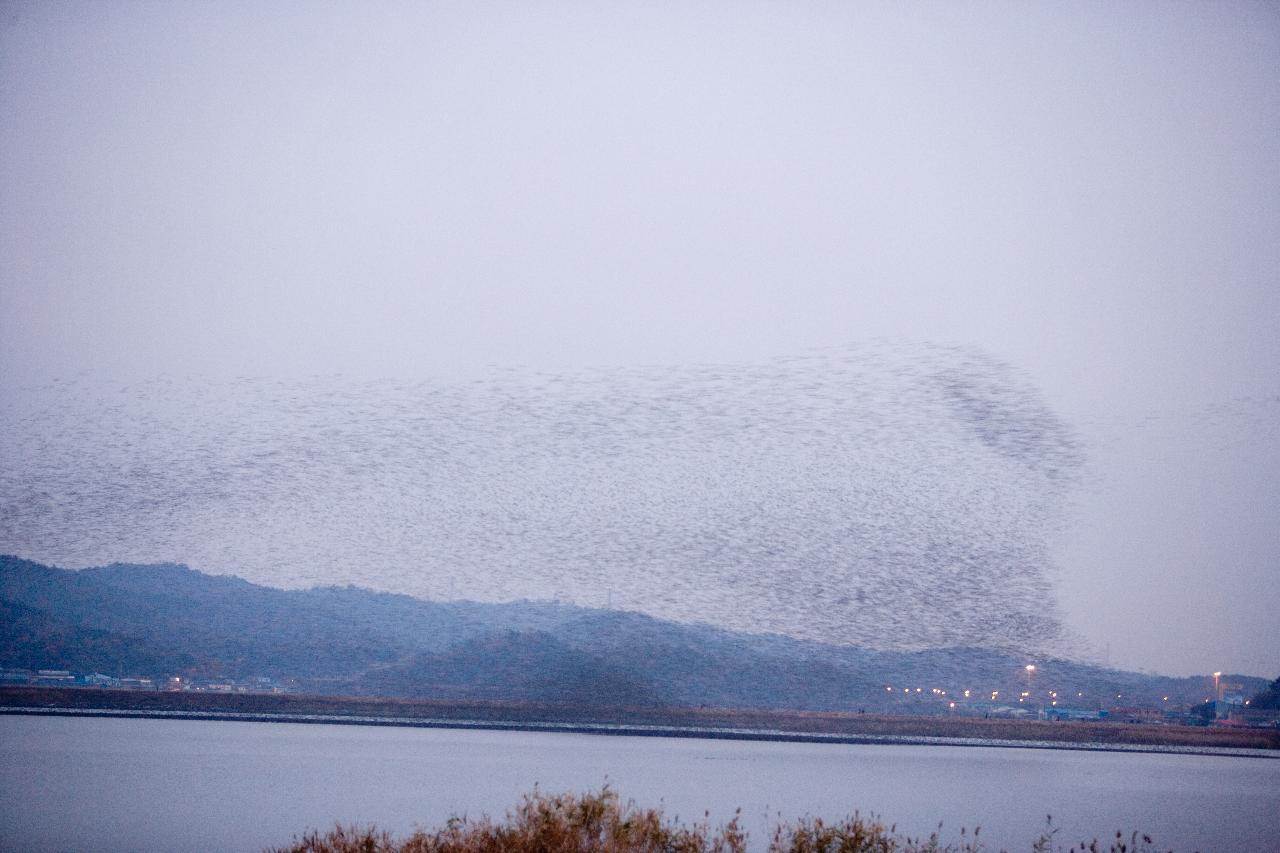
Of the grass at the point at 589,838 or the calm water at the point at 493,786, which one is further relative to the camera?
the calm water at the point at 493,786

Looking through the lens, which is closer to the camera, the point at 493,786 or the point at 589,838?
the point at 589,838

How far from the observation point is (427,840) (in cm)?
1644

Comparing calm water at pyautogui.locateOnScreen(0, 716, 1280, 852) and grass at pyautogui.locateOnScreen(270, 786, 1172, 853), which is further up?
grass at pyautogui.locateOnScreen(270, 786, 1172, 853)

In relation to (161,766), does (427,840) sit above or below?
above

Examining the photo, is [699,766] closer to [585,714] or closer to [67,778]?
[67,778]

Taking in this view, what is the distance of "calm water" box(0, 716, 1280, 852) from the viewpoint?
120 feet

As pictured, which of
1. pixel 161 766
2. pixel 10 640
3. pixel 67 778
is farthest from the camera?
pixel 10 640

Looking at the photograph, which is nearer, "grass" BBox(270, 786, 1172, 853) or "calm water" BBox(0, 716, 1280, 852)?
"grass" BBox(270, 786, 1172, 853)

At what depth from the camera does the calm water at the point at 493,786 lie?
36.7 metres

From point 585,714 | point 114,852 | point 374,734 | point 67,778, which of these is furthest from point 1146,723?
point 114,852

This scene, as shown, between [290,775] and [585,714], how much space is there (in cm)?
8753

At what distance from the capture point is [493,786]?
179 feet

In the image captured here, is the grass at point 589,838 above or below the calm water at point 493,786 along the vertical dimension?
above

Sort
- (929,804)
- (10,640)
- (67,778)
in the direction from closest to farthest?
1. (67,778)
2. (929,804)
3. (10,640)
